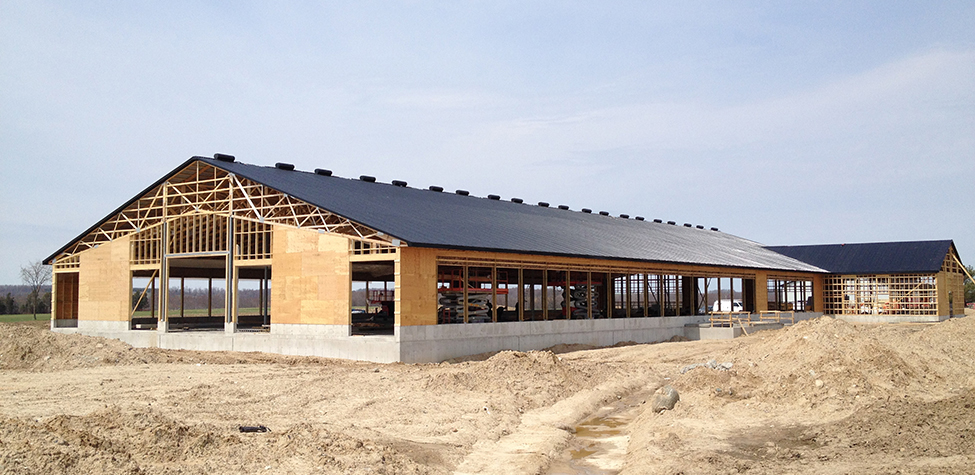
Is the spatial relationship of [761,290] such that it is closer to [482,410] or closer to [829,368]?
[829,368]

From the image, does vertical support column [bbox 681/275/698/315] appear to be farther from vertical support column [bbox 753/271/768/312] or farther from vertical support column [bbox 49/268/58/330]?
vertical support column [bbox 49/268/58/330]

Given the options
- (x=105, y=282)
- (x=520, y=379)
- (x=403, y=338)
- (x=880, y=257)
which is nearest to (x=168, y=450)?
(x=520, y=379)

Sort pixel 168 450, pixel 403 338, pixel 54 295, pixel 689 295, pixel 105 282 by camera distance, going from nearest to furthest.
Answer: pixel 168 450 < pixel 403 338 < pixel 105 282 < pixel 54 295 < pixel 689 295

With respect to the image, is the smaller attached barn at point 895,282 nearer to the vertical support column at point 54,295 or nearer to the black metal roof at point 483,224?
the black metal roof at point 483,224

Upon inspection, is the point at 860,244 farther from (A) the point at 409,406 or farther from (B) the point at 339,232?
(A) the point at 409,406

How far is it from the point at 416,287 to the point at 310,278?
14.4 feet

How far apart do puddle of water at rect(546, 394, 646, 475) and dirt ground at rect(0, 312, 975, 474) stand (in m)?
0.14

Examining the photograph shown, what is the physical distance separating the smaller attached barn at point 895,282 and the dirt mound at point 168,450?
43014 millimetres

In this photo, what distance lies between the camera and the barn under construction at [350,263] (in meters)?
25.8

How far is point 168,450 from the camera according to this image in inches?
426

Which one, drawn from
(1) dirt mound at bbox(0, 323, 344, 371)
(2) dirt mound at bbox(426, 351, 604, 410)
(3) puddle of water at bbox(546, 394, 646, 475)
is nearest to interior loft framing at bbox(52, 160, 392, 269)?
(1) dirt mound at bbox(0, 323, 344, 371)

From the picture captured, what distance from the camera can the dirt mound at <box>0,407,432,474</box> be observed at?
992 centimetres

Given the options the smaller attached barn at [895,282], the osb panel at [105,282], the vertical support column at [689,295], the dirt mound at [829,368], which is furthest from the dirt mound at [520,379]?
the smaller attached barn at [895,282]

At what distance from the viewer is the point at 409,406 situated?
16.7m
